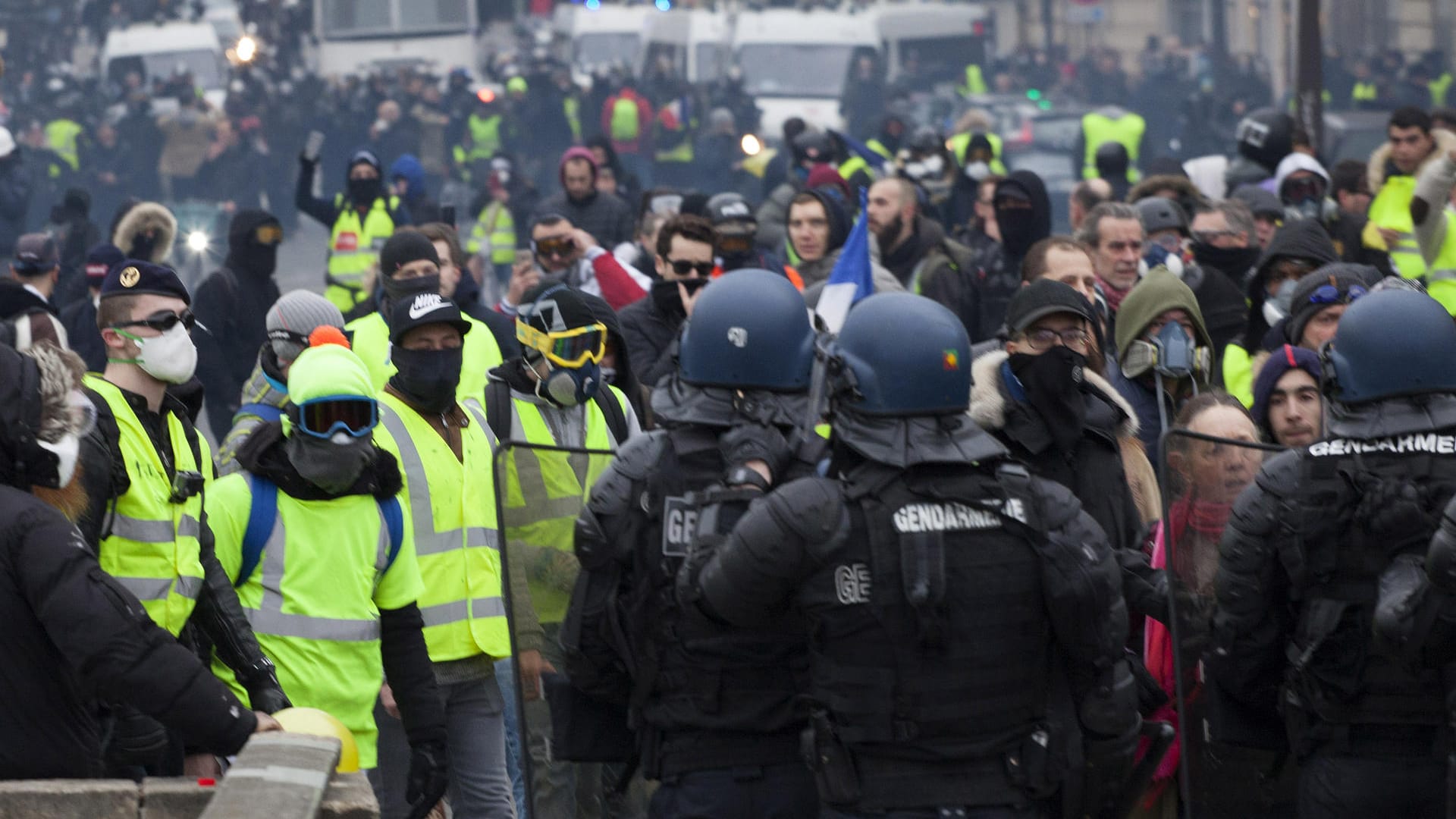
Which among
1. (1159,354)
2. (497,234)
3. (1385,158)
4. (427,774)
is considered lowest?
(427,774)

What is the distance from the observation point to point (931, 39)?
1334 inches

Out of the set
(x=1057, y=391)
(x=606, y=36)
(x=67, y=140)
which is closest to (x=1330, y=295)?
(x=1057, y=391)

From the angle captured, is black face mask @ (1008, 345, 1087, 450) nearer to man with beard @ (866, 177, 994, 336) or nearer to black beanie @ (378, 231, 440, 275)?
black beanie @ (378, 231, 440, 275)

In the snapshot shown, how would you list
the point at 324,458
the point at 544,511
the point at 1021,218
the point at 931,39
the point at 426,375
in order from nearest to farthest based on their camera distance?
1. the point at 544,511
2. the point at 324,458
3. the point at 426,375
4. the point at 1021,218
5. the point at 931,39

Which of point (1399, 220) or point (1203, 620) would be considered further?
point (1399, 220)

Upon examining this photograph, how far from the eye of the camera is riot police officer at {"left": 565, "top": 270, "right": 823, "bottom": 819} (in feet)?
12.6

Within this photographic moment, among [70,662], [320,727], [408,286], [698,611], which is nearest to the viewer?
[70,662]

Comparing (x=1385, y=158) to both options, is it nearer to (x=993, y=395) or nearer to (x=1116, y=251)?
(x=1116, y=251)

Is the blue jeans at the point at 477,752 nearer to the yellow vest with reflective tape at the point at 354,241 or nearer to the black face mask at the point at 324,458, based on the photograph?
the black face mask at the point at 324,458

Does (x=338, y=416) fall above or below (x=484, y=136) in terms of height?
above

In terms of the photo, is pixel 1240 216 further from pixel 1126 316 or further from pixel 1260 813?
pixel 1260 813

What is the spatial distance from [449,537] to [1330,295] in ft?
8.60

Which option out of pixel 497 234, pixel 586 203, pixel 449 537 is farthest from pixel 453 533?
pixel 497 234

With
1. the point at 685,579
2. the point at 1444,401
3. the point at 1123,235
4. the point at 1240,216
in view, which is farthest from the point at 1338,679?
the point at 1240,216
